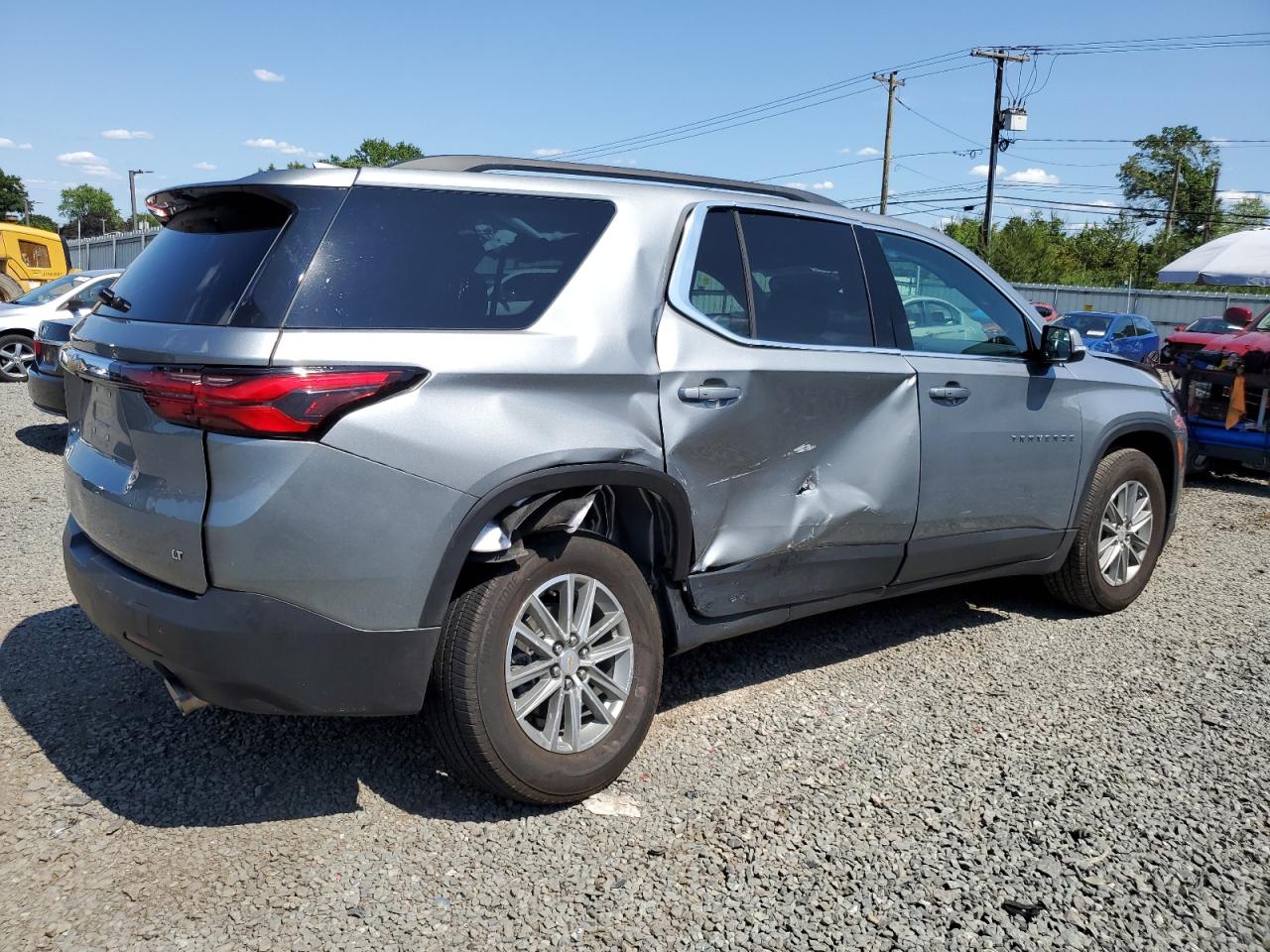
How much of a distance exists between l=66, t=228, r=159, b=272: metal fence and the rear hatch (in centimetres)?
3190

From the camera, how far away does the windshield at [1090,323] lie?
23969 millimetres

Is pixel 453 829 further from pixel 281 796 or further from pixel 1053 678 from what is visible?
pixel 1053 678

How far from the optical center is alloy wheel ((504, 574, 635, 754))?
3061mm

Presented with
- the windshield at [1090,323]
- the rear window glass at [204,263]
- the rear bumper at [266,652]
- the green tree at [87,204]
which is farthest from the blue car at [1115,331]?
the green tree at [87,204]

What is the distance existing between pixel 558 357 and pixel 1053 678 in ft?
8.91

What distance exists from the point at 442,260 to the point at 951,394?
7.41 feet

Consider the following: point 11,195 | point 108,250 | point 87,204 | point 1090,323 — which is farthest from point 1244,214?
point 87,204

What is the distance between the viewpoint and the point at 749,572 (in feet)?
11.8

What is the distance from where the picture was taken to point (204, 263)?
2.94m

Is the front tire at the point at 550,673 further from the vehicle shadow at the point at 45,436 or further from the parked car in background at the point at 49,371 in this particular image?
the vehicle shadow at the point at 45,436

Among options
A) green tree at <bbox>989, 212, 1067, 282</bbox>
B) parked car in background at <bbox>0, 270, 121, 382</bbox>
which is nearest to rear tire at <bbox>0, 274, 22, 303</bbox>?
parked car in background at <bbox>0, 270, 121, 382</bbox>

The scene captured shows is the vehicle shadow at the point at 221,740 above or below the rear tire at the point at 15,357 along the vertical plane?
below

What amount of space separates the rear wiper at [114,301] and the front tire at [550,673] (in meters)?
1.37

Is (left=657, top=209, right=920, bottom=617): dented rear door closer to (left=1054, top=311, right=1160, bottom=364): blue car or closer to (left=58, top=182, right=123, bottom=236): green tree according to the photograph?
(left=1054, top=311, right=1160, bottom=364): blue car
